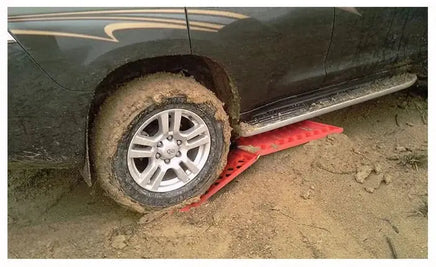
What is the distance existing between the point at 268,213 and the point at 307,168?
0.54 meters

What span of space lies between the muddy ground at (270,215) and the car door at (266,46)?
60cm

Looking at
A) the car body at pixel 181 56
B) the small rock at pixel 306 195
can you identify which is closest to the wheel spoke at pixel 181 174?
the car body at pixel 181 56

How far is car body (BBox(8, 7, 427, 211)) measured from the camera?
2289 mm

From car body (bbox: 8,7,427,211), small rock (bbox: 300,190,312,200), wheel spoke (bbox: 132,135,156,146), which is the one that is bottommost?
small rock (bbox: 300,190,312,200)

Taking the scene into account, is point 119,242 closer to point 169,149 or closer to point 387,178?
point 169,149

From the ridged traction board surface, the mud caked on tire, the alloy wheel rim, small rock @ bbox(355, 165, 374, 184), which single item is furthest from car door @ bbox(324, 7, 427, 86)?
the alloy wheel rim

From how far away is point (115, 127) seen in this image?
2.64 meters

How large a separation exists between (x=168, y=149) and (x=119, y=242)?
68cm

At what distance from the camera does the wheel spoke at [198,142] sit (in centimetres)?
292

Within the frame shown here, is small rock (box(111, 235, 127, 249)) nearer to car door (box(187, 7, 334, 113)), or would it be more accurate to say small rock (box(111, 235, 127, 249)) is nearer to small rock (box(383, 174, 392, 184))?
car door (box(187, 7, 334, 113))

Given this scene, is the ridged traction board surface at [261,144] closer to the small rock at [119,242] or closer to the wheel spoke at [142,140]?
the small rock at [119,242]

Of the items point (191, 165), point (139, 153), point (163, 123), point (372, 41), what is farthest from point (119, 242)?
point (372, 41)

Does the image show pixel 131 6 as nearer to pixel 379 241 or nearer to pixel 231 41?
pixel 231 41

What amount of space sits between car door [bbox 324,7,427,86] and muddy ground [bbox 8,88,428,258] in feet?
1.86
